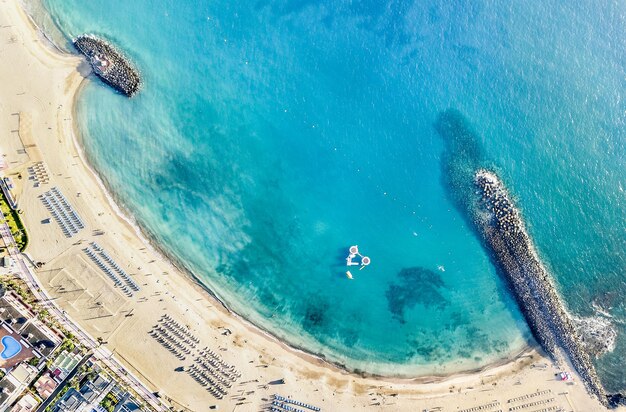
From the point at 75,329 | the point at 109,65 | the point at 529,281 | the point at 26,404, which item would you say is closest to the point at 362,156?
the point at 529,281

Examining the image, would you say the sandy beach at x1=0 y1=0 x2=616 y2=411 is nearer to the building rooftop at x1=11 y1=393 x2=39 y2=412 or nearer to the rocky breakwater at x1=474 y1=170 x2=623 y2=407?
the rocky breakwater at x1=474 y1=170 x2=623 y2=407

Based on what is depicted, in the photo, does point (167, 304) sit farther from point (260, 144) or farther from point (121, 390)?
point (260, 144)

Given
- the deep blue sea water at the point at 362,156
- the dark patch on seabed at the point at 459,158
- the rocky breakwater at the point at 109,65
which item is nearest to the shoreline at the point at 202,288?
the deep blue sea water at the point at 362,156

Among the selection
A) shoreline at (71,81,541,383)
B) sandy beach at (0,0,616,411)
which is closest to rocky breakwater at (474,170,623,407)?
sandy beach at (0,0,616,411)

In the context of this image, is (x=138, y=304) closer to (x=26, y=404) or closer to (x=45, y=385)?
(x=45, y=385)

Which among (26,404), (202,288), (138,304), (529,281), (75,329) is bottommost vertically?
(26,404)

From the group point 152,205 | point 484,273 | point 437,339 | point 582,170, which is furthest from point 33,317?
point 582,170
